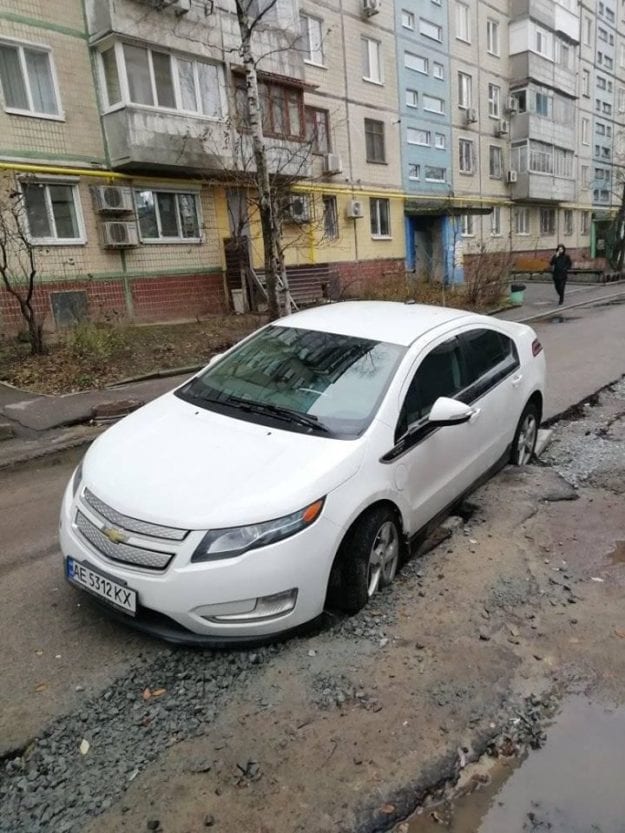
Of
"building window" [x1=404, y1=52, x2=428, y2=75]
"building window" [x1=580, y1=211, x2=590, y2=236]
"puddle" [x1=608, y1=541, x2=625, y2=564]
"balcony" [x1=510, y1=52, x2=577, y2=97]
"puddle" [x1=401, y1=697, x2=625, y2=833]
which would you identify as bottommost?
"puddle" [x1=608, y1=541, x2=625, y2=564]

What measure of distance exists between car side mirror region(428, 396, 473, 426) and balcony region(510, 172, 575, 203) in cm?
3320

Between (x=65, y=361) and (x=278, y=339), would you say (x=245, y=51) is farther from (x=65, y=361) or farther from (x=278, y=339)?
(x=278, y=339)

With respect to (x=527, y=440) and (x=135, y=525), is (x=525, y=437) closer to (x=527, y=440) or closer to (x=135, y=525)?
(x=527, y=440)

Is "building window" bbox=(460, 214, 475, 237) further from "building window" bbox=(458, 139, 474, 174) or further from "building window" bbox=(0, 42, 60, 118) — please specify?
"building window" bbox=(0, 42, 60, 118)

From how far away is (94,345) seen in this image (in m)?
10.8

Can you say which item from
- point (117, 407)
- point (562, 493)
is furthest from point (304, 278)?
point (562, 493)

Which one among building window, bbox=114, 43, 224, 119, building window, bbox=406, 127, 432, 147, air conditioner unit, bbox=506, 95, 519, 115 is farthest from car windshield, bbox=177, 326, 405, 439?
air conditioner unit, bbox=506, 95, 519, 115

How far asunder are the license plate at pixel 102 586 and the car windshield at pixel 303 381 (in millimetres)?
1192

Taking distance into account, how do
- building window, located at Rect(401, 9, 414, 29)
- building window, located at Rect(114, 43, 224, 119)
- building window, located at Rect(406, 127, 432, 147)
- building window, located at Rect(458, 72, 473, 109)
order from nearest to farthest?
building window, located at Rect(114, 43, 224, 119)
building window, located at Rect(401, 9, 414, 29)
building window, located at Rect(406, 127, 432, 147)
building window, located at Rect(458, 72, 473, 109)

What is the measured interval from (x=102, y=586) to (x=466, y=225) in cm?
2992

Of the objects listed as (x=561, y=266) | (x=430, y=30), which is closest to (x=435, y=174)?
(x=430, y=30)

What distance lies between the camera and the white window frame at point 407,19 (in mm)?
24734

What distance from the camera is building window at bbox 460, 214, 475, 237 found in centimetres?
2911

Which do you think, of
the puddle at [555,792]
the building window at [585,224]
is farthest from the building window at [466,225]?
the puddle at [555,792]
